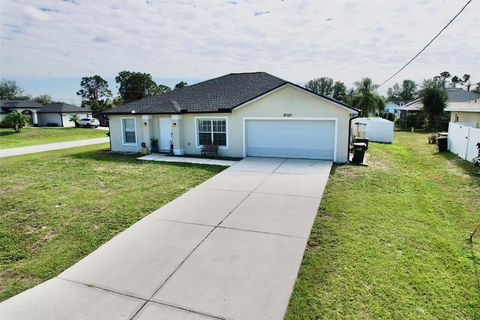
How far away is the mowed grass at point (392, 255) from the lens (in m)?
4.21

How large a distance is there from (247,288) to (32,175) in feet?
37.7

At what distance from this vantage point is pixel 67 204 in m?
8.61

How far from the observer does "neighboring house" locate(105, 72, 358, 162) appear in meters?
14.1

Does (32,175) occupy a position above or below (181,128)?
below

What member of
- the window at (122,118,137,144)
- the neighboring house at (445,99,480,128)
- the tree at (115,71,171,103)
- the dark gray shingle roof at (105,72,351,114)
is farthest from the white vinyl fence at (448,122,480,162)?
the tree at (115,71,171,103)

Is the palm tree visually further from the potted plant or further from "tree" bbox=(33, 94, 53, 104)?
"tree" bbox=(33, 94, 53, 104)

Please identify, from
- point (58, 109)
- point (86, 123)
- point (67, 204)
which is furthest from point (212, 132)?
point (58, 109)

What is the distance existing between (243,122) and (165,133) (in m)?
5.04

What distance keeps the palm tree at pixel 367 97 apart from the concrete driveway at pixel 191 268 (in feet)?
105

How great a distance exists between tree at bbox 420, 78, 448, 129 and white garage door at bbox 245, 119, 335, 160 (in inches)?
927

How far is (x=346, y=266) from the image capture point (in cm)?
516

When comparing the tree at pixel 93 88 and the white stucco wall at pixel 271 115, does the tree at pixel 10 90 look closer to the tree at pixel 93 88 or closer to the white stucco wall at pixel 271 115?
the tree at pixel 93 88

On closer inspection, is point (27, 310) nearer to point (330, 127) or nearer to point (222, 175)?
point (222, 175)

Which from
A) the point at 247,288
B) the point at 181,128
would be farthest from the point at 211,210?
the point at 181,128
